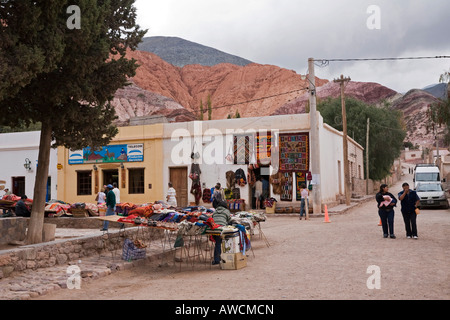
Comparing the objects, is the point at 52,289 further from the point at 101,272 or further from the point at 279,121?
the point at 279,121

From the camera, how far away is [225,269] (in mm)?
8969

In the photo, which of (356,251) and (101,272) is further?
(356,251)

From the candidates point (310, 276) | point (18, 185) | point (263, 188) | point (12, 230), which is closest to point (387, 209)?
point (310, 276)

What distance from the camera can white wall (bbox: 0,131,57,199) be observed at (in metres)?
27.9

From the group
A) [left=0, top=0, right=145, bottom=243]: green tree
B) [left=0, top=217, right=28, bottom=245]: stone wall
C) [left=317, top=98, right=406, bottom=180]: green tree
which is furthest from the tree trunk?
[left=317, top=98, right=406, bottom=180]: green tree

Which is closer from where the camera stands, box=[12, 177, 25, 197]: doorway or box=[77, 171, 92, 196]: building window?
box=[77, 171, 92, 196]: building window

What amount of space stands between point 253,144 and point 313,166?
3.88 metres

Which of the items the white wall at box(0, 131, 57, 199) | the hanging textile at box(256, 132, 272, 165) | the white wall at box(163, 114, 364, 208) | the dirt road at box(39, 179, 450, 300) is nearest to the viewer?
the dirt road at box(39, 179, 450, 300)

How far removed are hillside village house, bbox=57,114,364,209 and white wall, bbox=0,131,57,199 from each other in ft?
3.21

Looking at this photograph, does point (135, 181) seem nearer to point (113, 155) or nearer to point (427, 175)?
point (113, 155)

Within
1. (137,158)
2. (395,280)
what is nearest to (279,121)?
(137,158)

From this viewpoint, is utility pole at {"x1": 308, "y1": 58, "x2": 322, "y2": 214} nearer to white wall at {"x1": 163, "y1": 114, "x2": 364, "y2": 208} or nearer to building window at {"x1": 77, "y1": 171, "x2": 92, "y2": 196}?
white wall at {"x1": 163, "y1": 114, "x2": 364, "y2": 208}

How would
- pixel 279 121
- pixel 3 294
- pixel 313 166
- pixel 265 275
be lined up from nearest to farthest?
pixel 3 294 < pixel 265 275 < pixel 313 166 < pixel 279 121
